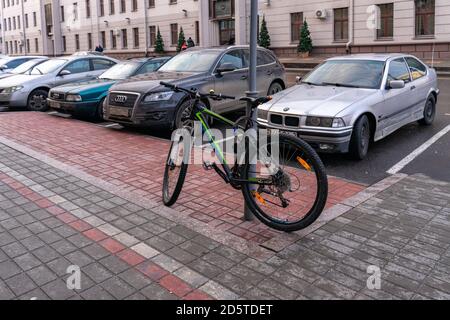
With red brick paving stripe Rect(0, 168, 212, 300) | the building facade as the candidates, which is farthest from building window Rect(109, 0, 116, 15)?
red brick paving stripe Rect(0, 168, 212, 300)

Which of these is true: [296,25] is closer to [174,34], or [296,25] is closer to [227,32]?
[227,32]

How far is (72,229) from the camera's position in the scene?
4395mm

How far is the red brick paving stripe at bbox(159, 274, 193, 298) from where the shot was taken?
3.29m

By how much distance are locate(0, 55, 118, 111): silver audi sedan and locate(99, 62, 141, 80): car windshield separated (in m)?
1.32

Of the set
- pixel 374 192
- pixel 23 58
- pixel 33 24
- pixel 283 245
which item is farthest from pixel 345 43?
pixel 33 24

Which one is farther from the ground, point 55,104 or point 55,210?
point 55,104

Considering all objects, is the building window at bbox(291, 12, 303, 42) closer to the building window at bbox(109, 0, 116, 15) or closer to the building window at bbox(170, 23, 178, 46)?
the building window at bbox(170, 23, 178, 46)

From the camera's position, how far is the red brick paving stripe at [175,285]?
3293 millimetres

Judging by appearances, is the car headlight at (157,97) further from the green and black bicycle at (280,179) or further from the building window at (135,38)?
the building window at (135,38)

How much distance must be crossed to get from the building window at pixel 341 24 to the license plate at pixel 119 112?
69.1ft

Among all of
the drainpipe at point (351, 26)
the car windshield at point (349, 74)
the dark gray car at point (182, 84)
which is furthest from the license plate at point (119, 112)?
the drainpipe at point (351, 26)

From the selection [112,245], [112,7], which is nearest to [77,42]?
[112,7]

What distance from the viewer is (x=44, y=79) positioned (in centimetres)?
1319

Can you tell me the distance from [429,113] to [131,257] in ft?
24.8
